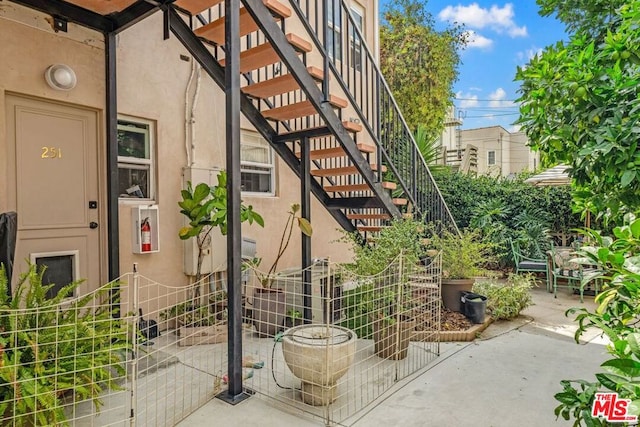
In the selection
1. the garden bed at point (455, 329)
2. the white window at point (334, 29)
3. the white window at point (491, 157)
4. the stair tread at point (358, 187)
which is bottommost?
the garden bed at point (455, 329)

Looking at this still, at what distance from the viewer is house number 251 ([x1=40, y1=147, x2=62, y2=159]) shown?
345 cm

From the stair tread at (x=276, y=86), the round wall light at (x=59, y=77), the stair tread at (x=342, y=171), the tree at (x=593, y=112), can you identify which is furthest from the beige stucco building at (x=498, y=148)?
the round wall light at (x=59, y=77)

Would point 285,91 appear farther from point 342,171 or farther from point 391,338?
point 391,338

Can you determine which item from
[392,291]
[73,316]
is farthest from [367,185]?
[73,316]

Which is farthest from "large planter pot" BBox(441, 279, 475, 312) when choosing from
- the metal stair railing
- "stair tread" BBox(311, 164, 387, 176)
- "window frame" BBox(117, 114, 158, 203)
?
"window frame" BBox(117, 114, 158, 203)

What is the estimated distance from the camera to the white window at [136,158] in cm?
405

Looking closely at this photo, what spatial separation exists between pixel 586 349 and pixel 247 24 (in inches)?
173

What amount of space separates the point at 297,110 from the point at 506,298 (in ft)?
11.1

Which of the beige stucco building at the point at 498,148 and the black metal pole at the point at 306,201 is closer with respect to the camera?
the black metal pole at the point at 306,201

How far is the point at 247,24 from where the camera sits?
11.1 ft

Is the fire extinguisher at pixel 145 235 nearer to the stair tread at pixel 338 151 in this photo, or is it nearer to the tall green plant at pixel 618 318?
the stair tread at pixel 338 151

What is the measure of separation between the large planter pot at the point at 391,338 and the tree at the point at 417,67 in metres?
8.20

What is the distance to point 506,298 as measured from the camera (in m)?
→ 4.95

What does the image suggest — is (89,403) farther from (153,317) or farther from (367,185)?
(367,185)
